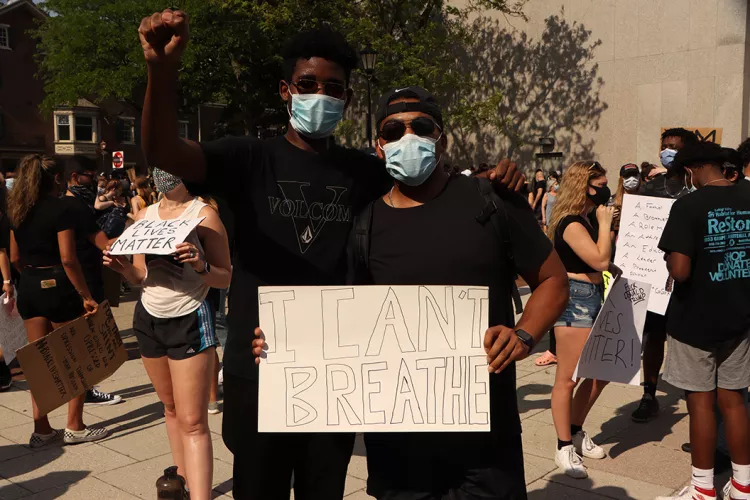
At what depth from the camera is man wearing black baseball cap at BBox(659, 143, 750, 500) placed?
401 centimetres

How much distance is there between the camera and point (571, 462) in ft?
15.3

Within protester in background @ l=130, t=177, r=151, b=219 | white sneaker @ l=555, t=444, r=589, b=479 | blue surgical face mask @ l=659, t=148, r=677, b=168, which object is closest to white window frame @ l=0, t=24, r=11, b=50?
protester in background @ l=130, t=177, r=151, b=219

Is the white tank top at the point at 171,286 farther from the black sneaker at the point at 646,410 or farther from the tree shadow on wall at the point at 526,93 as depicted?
the tree shadow on wall at the point at 526,93

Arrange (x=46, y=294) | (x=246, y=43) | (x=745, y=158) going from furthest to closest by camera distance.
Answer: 1. (x=246, y=43)
2. (x=46, y=294)
3. (x=745, y=158)

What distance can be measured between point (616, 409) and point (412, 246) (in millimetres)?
4429

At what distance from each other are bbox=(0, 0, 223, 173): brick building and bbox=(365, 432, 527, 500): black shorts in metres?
40.8

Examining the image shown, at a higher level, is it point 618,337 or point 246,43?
point 246,43

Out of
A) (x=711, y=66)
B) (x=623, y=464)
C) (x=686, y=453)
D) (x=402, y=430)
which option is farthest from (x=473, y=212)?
(x=711, y=66)

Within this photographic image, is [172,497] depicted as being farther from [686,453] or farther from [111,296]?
[111,296]

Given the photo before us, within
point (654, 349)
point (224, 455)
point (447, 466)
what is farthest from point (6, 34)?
point (447, 466)


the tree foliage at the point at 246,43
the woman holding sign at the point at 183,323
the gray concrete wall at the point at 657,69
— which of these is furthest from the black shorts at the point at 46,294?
Result: the gray concrete wall at the point at 657,69

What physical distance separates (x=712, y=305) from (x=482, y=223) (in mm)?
2333

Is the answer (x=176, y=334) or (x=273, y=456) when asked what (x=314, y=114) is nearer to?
(x=273, y=456)

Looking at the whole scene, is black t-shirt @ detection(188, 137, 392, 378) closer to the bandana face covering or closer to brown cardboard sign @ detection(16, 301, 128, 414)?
the bandana face covering
